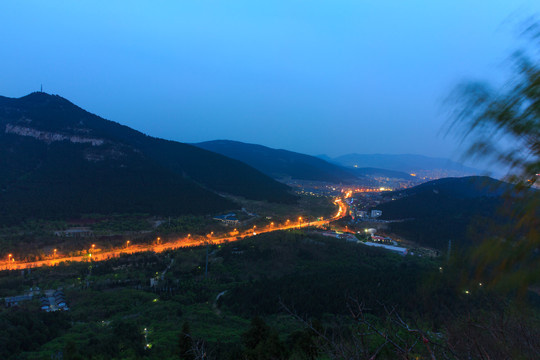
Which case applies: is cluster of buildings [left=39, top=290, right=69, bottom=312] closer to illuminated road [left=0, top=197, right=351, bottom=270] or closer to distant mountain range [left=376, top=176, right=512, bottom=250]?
illuminated road [left=0, top=197, right=351, bottom=270]

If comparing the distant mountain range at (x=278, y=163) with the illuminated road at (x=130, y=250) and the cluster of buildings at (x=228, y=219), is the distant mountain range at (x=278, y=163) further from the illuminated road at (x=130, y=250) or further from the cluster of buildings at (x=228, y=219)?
the illuminated road at (x=130, y=250)

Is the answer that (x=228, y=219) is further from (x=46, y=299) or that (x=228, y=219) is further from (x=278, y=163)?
(x=278, y=163)

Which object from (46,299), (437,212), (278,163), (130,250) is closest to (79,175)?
(130,250)

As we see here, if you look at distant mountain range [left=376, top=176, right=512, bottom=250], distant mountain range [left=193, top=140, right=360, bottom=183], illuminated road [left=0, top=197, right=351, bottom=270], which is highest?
distant mountain range [left=193, top=140, right=360, bottom=183]

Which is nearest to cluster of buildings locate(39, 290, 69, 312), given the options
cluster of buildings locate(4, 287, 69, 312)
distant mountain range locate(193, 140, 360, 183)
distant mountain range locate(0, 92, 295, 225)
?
cluster of buildings locate(4, 287, 69, 312)

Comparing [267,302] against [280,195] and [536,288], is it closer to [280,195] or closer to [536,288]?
[536,288]

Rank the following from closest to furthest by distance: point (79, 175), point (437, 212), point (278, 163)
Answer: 1. point (437, 212)
2. point (79, 175)
3. point (278, 163)
